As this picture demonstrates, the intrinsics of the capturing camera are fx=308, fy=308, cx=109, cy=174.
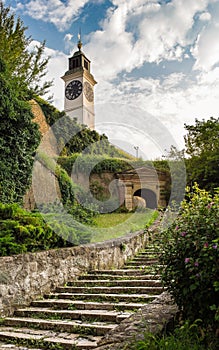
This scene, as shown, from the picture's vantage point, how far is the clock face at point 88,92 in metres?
33.7

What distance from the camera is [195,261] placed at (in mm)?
2639

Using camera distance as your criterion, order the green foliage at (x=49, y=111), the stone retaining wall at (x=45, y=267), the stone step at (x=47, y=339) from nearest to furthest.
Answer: the stone step at (x=47, y=339) < the stone retaining wall at (x=45, y=267) < the green foliage at (x=49, y=111)

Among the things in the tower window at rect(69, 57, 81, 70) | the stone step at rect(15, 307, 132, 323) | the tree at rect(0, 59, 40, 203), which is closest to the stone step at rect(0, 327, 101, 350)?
the stone step at rect(15, 307, 132, 323)

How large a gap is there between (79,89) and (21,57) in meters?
20.5

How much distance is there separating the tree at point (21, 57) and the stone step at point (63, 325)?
30.6 ft

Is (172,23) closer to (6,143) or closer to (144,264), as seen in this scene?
(144,264)

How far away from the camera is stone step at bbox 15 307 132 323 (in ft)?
12.1

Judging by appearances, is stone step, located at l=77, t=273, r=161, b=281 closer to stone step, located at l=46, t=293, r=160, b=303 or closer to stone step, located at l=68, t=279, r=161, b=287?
stone step, located at l=68, t=279, r=161, b=287

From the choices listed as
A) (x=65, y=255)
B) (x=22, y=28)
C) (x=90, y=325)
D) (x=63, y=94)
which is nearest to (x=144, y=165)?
(x=22, y=28)

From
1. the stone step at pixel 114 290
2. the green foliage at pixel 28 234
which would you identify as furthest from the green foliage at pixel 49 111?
the stone step at pixel 114 290

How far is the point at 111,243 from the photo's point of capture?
646 centimetres

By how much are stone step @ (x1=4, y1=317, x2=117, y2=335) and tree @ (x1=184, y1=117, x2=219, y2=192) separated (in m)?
10.8

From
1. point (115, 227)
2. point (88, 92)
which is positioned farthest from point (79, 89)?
point (115, 227)

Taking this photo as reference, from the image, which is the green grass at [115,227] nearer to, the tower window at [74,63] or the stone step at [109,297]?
the stone step at [109,297]
